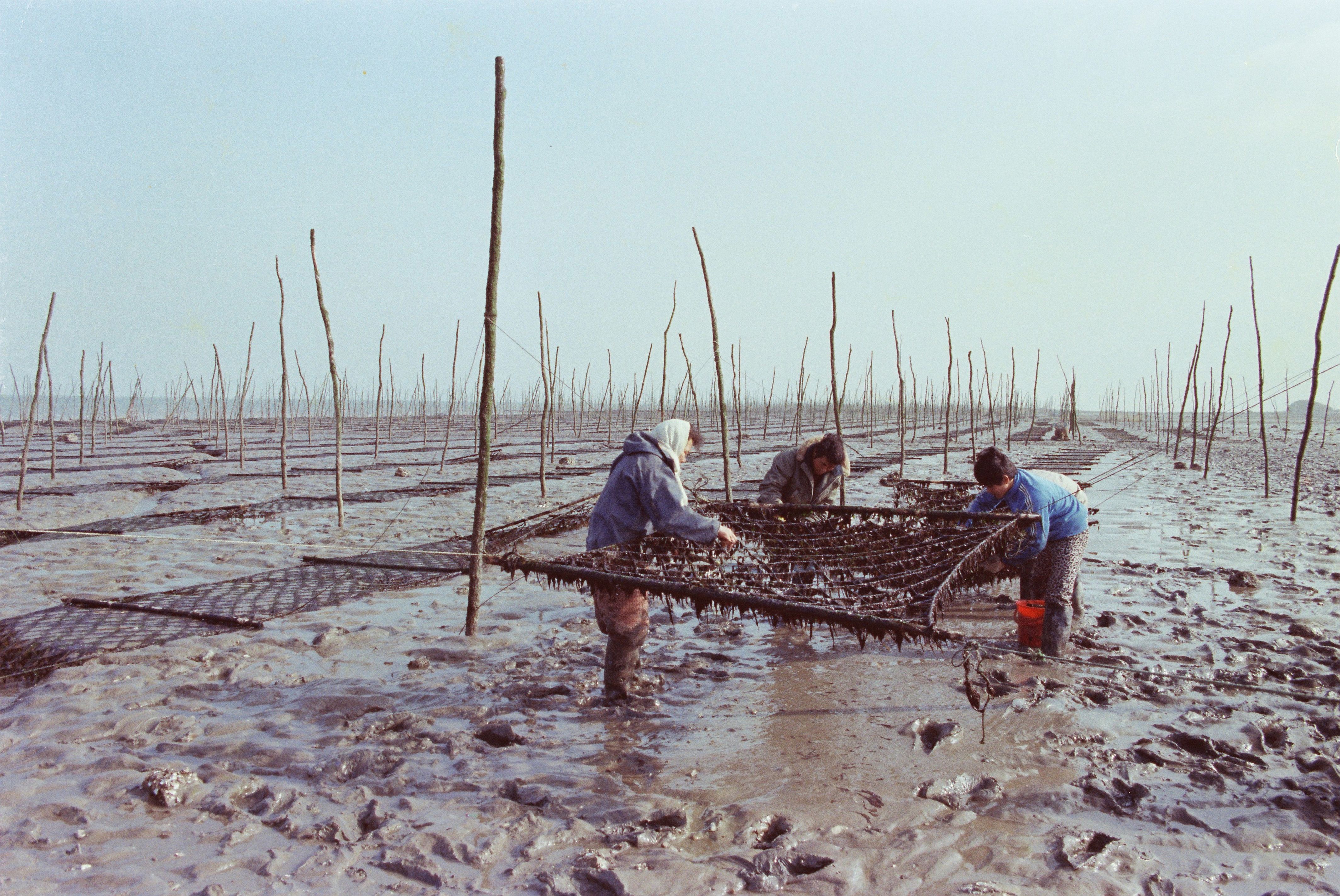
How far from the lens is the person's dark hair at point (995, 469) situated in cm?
377

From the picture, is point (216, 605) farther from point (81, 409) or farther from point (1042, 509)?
point (81, 409)

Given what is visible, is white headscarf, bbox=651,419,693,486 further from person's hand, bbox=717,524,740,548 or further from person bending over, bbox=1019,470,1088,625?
person bending over, bbox=1019,470,1088,625

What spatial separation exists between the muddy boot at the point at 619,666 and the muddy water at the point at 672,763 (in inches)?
4.3

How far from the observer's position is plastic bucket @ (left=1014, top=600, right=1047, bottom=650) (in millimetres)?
3838

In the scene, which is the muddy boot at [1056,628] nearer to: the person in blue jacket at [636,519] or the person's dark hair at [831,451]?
the person's dark hair at [831,451]

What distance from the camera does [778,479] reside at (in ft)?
16.2

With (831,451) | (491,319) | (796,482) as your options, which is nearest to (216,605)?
(491,319)

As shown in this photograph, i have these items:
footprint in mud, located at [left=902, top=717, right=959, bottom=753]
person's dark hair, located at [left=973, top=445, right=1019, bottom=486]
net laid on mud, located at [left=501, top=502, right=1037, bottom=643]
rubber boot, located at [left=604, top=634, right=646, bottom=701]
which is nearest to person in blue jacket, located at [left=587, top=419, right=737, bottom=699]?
rubber boot, located at [left=604, top=634, right=646, bottom=701]

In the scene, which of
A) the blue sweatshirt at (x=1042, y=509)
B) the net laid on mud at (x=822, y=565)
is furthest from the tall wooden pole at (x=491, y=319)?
the blue sweatshirt at (x=1042, y=509)

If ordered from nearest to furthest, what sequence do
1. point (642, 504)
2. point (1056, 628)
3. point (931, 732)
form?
point (931, 732)
point (642, 504)
point (1056, 628)

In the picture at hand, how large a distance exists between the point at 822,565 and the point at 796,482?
4.65 feet

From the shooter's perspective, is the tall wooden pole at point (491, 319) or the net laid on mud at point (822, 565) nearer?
the net laid on mud at point (822, 565)

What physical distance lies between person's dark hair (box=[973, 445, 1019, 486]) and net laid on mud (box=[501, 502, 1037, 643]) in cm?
20

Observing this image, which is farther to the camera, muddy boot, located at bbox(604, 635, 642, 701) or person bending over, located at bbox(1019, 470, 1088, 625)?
person bending over, located at bbox(1019, 470, 1088, 625)
